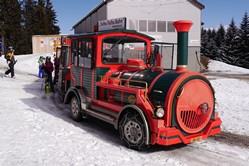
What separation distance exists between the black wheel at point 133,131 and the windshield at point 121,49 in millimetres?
1915

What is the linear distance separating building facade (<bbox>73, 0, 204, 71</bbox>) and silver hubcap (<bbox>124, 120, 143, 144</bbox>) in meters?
17.1

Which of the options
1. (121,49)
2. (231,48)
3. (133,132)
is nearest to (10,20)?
(231,48)

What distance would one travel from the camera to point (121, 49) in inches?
259

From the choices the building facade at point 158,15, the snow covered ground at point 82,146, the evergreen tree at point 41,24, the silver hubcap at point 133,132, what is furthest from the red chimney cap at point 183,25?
the evergreen tree at point 41,24

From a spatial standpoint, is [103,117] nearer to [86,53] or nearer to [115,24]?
[86,53]

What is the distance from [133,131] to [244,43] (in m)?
45.7

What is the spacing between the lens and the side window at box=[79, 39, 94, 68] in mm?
6344

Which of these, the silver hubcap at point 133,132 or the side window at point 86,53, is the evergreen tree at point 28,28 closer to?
the side window at point 86,53

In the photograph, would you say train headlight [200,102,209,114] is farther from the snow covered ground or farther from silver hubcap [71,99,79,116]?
silver hubcap [71,99,79,116]

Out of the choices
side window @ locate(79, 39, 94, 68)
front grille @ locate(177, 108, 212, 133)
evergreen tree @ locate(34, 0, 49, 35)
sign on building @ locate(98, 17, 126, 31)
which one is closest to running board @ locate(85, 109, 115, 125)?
side window @ locate(79, 39, 94, 68)

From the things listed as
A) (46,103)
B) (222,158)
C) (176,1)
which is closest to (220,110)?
(222,158)

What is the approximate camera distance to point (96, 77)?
6.19 metres

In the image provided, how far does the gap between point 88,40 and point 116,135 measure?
2.50 m

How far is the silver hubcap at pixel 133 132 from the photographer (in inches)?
184
